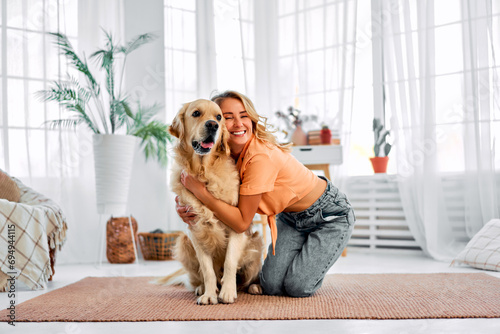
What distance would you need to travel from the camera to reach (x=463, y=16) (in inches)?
148

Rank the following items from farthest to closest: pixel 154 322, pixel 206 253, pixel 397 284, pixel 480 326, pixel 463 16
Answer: pixel 463 16
pixel 397 284
pixel 206 253
pixel 154 322
pixel 480 326

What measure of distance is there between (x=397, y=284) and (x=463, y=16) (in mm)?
2447

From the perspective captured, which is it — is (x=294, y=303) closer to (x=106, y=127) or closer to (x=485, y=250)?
(x=485, y=250)

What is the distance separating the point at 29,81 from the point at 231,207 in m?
2.82

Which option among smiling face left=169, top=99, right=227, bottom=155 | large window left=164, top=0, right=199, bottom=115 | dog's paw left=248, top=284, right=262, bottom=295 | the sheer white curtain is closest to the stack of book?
the sheer white curtain

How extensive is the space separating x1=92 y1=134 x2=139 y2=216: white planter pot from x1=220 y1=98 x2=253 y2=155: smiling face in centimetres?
189

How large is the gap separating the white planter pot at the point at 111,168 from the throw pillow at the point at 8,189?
2.88ft

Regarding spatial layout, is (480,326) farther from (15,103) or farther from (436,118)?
(15,103)

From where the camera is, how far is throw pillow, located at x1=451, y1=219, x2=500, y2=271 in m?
3.04

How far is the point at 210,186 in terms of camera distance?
200cm

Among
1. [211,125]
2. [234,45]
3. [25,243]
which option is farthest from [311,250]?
[234,45]

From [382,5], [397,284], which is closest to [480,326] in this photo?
[397,284]

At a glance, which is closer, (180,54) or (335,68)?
(335,68)

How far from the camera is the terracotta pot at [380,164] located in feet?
14.0
